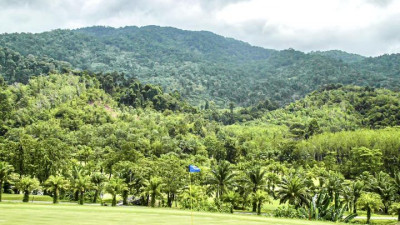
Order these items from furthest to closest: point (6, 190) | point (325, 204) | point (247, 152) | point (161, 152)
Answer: point (247, 152) → point (161, 152) → point (6, 190) → point (325, 204)

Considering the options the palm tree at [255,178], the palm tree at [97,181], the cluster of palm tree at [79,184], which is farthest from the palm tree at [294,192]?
the palm tree at [97,181]

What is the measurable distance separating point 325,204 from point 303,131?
116207 mm

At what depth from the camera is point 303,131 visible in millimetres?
153750

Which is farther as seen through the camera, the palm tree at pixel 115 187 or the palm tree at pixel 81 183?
the palm tree at pixel 115 187

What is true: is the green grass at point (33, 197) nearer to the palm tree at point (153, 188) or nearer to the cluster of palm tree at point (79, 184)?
the cluster of palm tree at point (79, 184)

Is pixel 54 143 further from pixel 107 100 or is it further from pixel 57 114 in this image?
pixel 107 100

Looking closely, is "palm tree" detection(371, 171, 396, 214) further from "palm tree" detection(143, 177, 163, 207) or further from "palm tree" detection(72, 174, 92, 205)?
"palm tree" detection(72, 174, 92, 205)

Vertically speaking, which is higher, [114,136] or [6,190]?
[114,136]

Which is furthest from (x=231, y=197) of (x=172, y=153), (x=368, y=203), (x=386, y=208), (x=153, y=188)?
(x=172, y=153)

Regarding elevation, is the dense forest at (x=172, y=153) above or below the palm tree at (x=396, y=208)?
above

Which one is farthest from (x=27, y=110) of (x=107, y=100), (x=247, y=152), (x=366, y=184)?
(x=366, y=184)

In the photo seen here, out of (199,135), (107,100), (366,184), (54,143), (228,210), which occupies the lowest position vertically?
(228,210)

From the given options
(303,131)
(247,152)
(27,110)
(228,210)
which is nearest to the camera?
(228,210)

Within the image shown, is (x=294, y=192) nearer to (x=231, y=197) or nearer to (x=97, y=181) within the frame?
(x=231, y=197)
